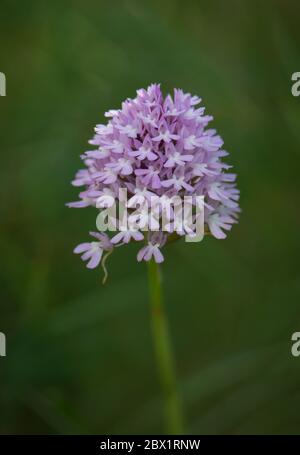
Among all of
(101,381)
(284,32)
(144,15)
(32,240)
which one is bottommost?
(101,381)

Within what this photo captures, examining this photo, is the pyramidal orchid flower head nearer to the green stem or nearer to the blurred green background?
the green stem

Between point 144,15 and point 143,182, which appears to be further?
point 144,15

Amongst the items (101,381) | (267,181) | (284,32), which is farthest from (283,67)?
(101,381)

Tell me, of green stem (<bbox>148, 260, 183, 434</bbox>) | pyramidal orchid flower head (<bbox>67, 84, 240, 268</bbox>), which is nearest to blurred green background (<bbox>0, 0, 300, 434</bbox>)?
green stem (<bbox>148, 260, 183, 434</bbox>)

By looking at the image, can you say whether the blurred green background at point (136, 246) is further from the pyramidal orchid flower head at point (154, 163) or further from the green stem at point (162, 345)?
the pyramidal orchid flower head at point (154, 163)

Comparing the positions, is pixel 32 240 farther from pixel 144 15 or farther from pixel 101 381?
pixel 144 15

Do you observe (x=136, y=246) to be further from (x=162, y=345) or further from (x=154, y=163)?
(x=154, y=163)
